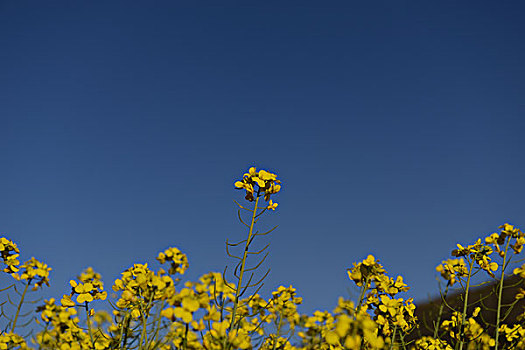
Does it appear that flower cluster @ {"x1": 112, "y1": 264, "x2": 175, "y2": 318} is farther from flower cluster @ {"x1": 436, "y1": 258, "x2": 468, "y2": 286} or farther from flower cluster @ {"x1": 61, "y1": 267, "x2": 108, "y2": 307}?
flower cluster @ {"x1": 436, "y1": 258, "x2": 468, "y2": 286}

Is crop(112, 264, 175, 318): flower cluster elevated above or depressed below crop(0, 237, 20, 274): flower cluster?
below

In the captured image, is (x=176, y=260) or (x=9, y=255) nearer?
(x=176, y=260)

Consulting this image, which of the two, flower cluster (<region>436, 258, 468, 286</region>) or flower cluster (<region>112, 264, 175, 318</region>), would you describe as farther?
flower cluster (<region>436, 258, 468, 286</region>)

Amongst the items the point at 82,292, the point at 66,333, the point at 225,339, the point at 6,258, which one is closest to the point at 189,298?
the point at 225,339

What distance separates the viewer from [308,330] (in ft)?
9.46

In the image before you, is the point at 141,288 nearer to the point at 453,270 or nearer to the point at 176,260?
the point at 176,260

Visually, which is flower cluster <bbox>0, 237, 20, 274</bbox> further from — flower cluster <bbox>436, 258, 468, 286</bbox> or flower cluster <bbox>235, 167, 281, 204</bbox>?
flower cluster <bbox>436, 258, 468, 286</bbox>

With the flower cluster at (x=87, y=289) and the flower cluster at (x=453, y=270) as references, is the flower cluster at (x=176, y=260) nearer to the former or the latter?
the flower cluster at (x=87, y=289)

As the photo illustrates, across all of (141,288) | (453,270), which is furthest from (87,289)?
(453,270)

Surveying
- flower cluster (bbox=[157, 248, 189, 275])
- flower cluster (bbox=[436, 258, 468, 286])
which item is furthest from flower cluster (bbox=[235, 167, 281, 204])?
flower cluster (bbox=[436, 258, 468, 286])

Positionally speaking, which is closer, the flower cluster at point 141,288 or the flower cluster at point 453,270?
the flower cluster at point 141,288

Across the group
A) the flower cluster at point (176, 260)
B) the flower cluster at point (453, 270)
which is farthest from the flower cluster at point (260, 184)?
the flower cluster at point (453, 270)

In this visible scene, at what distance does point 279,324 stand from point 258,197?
3.85ft

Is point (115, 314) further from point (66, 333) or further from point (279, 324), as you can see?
point (279, 324)
